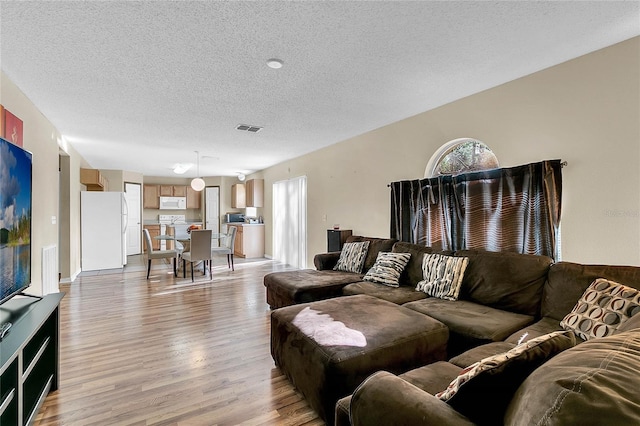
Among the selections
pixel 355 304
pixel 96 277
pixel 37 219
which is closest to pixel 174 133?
pixel 37 219

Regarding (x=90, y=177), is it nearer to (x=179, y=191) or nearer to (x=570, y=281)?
(x=179, y=191)

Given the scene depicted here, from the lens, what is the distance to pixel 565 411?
622 millimetres

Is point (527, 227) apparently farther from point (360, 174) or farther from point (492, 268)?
point (360, 174)

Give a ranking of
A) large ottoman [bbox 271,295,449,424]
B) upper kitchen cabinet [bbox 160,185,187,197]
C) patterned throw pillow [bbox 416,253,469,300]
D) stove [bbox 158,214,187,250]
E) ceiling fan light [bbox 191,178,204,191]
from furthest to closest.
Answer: upper kitchen cabinet [bbox 160,185,187,197], stove [bbox 158,214,187,250], ceiling fan light [bbox 191,178,204,191], patterned throw pillow [bbox 416,253,469,300], large ottoman [bbox 271,295,449,424]

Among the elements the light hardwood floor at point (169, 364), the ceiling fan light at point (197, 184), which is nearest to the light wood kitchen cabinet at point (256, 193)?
the ceiling fan light at point (197, 184)

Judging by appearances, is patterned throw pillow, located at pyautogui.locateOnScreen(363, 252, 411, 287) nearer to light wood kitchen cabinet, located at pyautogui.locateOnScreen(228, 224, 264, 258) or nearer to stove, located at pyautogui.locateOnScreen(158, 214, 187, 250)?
light wood kitchen cabinet, located at pyautogui.locateOnScreen(228, 224, 264, 258)

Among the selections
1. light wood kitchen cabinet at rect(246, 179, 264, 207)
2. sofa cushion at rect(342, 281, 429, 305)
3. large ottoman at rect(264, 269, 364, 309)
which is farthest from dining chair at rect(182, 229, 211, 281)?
sofa cushion at rect(342, 281, 429, 305)

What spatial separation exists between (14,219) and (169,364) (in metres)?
1.54

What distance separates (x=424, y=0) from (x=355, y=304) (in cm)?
219

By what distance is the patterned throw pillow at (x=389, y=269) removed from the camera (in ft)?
11.0

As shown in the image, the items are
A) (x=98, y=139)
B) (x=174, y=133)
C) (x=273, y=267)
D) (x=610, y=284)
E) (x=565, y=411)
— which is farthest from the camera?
(x=273, y=267)

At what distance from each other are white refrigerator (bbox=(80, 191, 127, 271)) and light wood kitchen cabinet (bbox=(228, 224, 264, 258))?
9.31ft

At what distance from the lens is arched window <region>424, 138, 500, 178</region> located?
128 inches

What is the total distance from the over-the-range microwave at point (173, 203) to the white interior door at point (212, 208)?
764 millimetres
